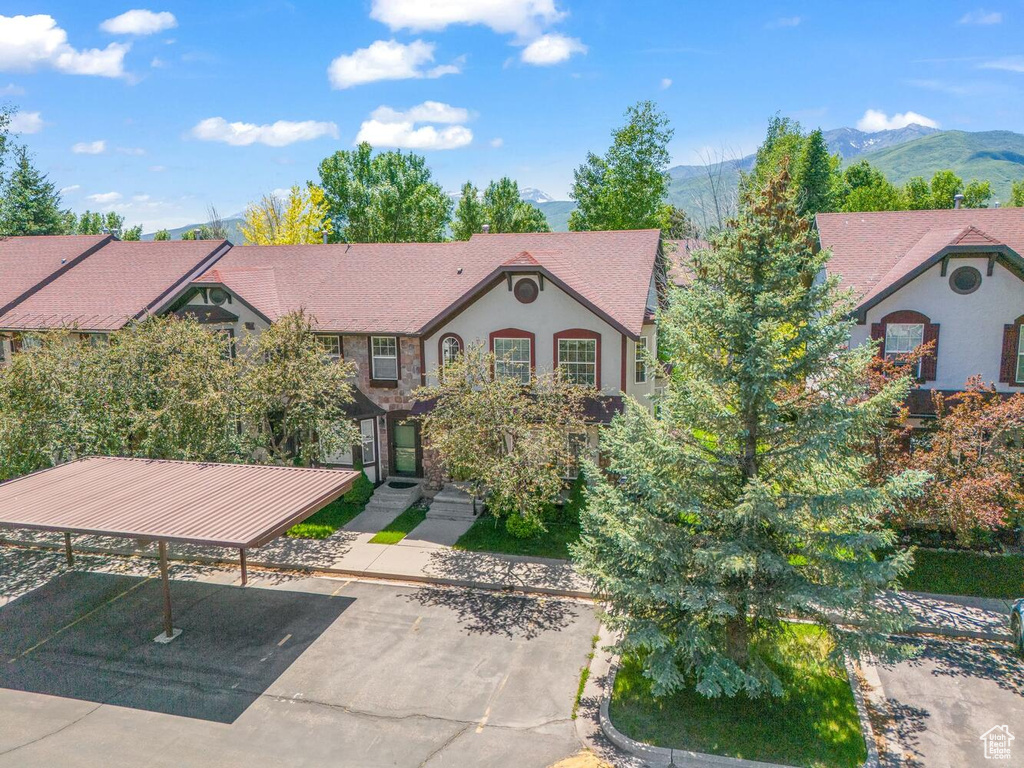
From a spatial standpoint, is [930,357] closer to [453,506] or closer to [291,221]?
[453,506]

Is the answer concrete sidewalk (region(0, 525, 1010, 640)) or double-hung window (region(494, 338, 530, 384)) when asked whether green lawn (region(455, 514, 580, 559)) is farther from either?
double-hung window (region(494, 338, 530, 384))

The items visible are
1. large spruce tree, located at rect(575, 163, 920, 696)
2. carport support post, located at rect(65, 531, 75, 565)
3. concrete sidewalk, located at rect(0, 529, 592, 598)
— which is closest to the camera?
large spruce tree, located at rect(575, 163, 920, 696)

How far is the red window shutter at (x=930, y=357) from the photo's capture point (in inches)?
822

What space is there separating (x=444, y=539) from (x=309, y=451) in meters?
5.00

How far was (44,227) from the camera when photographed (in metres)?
55.6

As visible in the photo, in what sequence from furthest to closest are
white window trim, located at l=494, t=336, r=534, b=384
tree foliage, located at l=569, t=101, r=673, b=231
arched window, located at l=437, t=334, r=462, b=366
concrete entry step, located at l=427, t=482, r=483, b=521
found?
tree foliage, located at l=569, t=101, r=673, b=231 → arched window, located at l=437, t=334, r=462, b=366 → white window trim, located at l=494, t=336, r=534, b=384 → concrete entry step, located at l=427, t=482, r=483, b=521

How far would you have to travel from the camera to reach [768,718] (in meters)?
12.5

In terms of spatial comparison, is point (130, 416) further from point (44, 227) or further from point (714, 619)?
point (44, 227)

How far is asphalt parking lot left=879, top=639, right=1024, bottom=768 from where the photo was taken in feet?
38.8

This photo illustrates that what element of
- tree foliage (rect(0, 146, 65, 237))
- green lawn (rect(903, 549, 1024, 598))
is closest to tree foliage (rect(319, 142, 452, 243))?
tree foliage (rect(0, 146, 65, 237))

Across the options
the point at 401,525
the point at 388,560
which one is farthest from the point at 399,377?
the point at 388,560

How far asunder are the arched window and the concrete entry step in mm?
4473

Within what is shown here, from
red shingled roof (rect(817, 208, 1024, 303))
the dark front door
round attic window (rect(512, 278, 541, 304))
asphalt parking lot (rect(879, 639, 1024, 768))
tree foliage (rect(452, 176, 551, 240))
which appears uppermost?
tree foliage (rect(452, 176, 551, 240))

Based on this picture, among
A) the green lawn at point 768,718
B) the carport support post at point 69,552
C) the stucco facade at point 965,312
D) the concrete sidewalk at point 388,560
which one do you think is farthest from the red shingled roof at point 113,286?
the stucco facade at point 965,312
